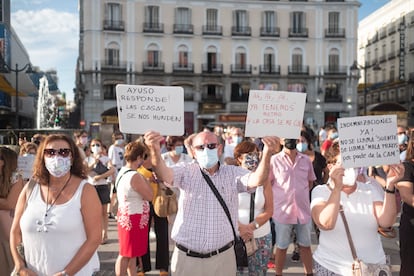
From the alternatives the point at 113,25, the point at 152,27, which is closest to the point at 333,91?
the point at 152,27

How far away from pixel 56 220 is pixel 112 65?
121ft

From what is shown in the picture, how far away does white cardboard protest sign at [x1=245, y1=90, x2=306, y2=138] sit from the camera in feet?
12.6

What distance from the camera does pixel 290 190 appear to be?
5.31 meters

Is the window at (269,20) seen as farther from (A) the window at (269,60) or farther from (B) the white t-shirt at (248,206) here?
(B) the white t-shirt at (248,206)

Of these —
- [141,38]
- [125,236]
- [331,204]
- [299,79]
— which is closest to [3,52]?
[141,38]

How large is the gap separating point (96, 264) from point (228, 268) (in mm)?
1055

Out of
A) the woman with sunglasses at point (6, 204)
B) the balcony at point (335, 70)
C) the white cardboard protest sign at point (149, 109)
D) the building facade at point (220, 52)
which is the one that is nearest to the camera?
the white cardboard protest sign at point (149, 109)

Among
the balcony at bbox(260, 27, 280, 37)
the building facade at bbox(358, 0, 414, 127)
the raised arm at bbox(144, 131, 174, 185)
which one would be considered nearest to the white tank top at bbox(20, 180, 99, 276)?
the raised arm at bbox(144, 131, 174, 185)

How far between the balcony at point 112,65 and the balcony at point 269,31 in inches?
518

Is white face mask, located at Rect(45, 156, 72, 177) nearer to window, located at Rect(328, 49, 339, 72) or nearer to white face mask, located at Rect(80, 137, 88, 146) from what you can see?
white face mask, located at Rect(80, 137, 88, 146)

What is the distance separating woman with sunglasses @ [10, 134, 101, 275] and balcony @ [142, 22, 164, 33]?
37.2 meters

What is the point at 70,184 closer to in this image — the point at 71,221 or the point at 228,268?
the point at 71,221

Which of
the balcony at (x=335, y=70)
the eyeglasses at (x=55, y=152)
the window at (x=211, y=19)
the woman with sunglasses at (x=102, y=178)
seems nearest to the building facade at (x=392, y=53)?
the balcony at (x=335, y=70)

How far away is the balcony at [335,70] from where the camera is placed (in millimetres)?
41094
